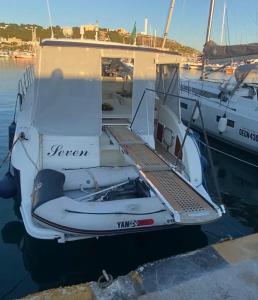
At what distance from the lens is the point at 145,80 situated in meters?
7.17

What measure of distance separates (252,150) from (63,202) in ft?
25.5

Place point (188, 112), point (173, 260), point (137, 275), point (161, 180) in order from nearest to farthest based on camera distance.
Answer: point (137, 275), point (173, 260), point (161, 180), point (188, 112)

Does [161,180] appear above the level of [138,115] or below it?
below

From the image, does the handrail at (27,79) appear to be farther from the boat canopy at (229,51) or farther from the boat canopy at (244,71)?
the boat canopy at (244,71)

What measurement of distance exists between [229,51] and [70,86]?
6.57 metres

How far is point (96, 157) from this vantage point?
21.1 ft

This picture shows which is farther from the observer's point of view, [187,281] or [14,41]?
[14,41]

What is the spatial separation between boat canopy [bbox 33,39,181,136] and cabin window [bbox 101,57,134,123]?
1020mm

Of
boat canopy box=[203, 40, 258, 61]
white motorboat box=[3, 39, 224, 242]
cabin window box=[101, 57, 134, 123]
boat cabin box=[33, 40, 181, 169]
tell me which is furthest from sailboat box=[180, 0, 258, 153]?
boat cabin box=[33, 40, 181, 169]

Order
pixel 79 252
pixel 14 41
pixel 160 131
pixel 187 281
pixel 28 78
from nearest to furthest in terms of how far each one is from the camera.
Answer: pixel 187 281 → pixel 79 252 → pixel 160 131 → pixel 28 78 → pixel 14 41

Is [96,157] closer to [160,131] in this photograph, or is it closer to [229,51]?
[160,131]

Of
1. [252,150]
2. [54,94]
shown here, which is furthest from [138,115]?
[252,150]

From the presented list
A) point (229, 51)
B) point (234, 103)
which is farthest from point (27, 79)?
point (234, 103)

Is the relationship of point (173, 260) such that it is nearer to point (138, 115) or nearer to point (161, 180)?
point (161, 180)
